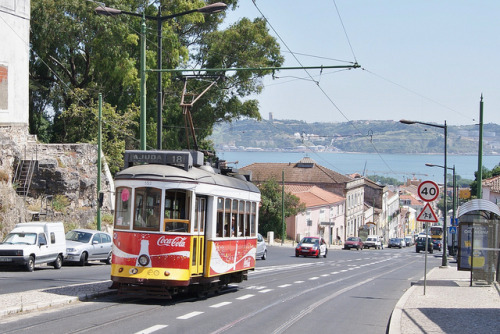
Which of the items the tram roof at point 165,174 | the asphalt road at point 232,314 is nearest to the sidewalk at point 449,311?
the asphalt road at point 232,314

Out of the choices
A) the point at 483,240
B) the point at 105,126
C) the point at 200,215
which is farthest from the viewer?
the point at 105,126

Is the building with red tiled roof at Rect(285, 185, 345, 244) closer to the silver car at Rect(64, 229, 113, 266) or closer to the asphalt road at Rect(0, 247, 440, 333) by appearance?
the silver car at Rect(64, 229, 113, 266)

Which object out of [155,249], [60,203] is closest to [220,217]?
[155,249]

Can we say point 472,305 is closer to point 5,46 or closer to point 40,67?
point 5,46

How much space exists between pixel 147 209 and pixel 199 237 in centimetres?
145

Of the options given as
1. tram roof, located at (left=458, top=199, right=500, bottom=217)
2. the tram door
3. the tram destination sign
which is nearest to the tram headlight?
the tram door

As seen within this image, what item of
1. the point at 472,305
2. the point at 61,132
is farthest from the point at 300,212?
the point at 472,305

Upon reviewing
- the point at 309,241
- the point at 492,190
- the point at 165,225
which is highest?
the point at 492,190

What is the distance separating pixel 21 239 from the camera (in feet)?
87.9

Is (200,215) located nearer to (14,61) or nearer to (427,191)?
(427,191)

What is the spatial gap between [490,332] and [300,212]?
63681mm

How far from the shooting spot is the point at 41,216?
38188 mm

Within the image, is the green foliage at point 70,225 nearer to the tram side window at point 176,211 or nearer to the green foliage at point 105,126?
the green foliage at point 105,126

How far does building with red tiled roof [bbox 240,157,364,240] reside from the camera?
97.4 m
